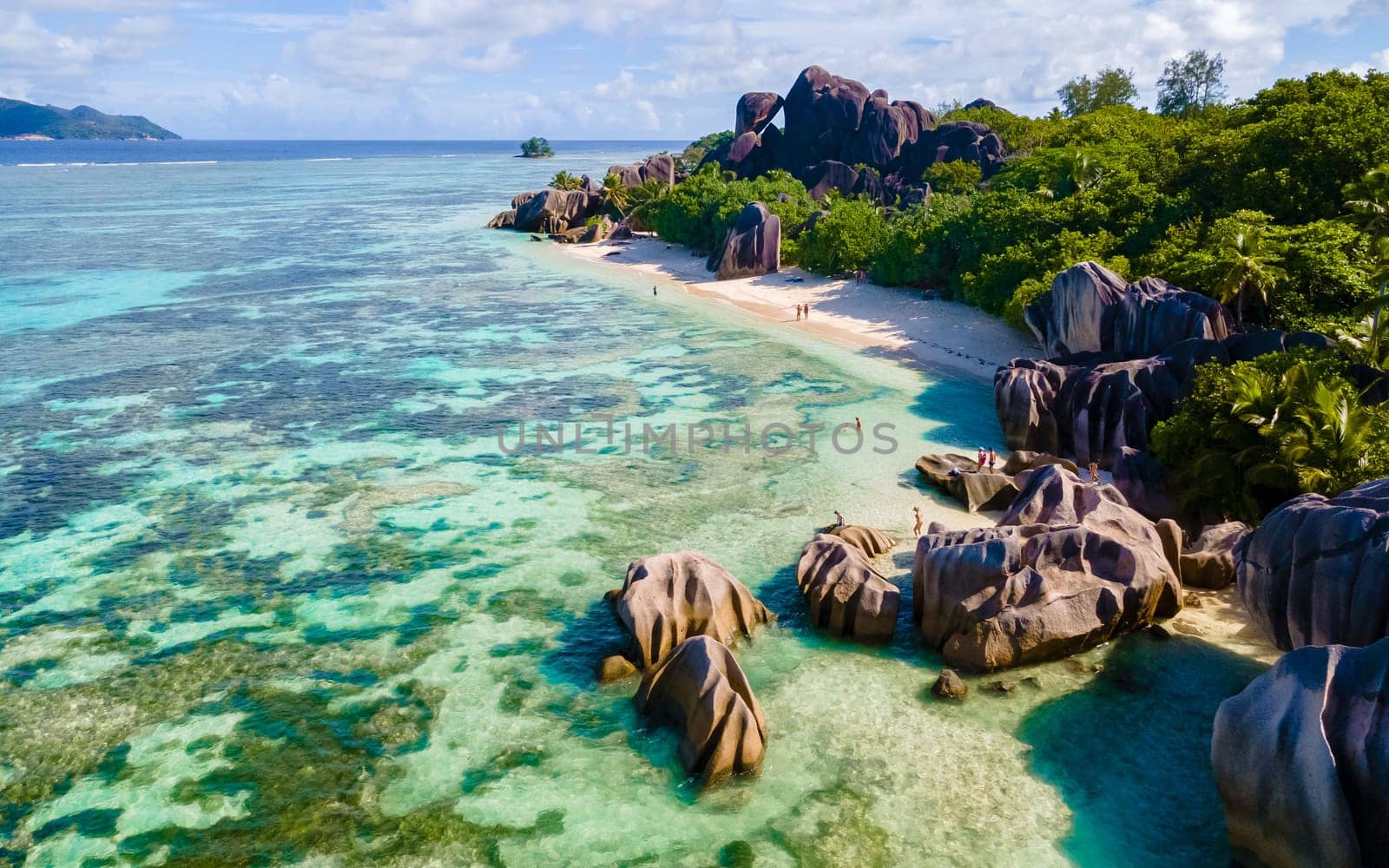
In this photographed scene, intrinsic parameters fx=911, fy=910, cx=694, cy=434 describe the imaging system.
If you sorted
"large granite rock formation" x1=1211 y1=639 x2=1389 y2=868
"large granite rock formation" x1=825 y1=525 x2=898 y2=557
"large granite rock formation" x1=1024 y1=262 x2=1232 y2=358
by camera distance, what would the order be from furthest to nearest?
"large granite rock formation" x1=1024 y1=262 x2=1232 y2=358
"large granite rock formation" x1=825 y1=525 x2=898 y2=557
"large granite rock formation" x1=1211 y1=639 x2=1389 y2=868

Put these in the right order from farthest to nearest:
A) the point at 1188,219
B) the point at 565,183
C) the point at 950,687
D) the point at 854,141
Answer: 1. the point at 565,183
2. the point at 854,141
3. the point at 1188,219
4. the point at 950,687

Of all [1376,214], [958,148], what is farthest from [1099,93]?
[1376,214]

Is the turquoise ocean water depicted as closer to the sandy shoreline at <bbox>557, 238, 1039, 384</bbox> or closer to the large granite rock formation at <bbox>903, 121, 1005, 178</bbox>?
the sandy shoreline at <bbox>557, 238, 1039, 384</bbox>

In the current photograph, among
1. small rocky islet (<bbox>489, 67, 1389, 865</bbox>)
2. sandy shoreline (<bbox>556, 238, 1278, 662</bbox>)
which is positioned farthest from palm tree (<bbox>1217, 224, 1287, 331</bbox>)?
sandy shoreline (<bbox>556, 238, 1278, 662</bbox>)

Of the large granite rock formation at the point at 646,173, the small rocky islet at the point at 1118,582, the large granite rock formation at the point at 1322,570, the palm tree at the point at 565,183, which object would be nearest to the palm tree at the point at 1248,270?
the small rocky islet at the point at 1118,582

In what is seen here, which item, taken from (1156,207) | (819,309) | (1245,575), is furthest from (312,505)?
(1156,207)

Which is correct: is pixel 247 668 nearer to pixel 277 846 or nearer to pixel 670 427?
pixel 277 846

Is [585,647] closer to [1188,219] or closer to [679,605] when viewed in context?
[679,605]
